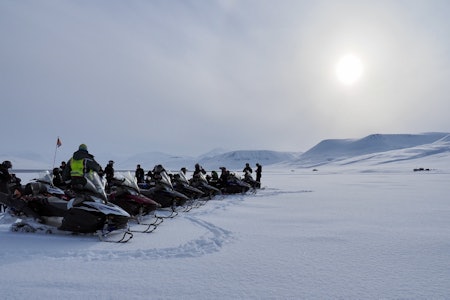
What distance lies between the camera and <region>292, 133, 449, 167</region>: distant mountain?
149000mm

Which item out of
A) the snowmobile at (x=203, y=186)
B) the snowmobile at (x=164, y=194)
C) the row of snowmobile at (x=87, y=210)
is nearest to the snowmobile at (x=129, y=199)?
the row of snowmobile at (x=87, y=210)

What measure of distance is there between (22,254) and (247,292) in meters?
3.00

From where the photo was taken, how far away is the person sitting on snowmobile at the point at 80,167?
5.32 meters

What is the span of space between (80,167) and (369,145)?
16535 centimetres

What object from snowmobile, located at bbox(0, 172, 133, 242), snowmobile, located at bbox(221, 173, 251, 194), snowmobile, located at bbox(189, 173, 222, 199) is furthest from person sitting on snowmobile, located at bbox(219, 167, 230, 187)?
snowmobile, located at bbox(0, 172, 133, 242)

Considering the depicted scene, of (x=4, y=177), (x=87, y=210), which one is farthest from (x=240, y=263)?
(x=4, y=177)

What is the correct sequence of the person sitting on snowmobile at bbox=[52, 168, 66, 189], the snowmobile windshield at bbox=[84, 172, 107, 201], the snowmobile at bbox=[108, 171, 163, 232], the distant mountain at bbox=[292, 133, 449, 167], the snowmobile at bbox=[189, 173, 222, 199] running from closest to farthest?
the snowmobile windshield at bbox=[84, 172, 107, 201] < the snowmobile at bbox=[108, 171, 163, 232] < the person sitting on snowmobile at bbox=[52, 168, 66, 189] < the snowmobile at bbox=[189, 173, 222, 199] < the distant mountain at bbox=[292, 133, 449, 167]

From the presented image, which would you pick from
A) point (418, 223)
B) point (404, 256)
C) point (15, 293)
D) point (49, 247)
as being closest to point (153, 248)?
point (49, 247)

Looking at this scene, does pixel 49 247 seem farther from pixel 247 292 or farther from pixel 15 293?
pixel 247 292

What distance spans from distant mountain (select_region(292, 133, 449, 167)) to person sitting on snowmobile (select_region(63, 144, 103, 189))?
470 ft

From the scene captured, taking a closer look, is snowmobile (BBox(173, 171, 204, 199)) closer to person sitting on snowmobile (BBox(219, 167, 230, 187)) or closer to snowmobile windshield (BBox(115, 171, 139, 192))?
snowmobile windshield (BBox(115, 171, 139, 192))

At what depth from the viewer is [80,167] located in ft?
17.9

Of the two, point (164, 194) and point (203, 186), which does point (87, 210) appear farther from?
point (203, 186)

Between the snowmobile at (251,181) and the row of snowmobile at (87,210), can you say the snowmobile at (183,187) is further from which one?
the snowmobile at (251,181)
